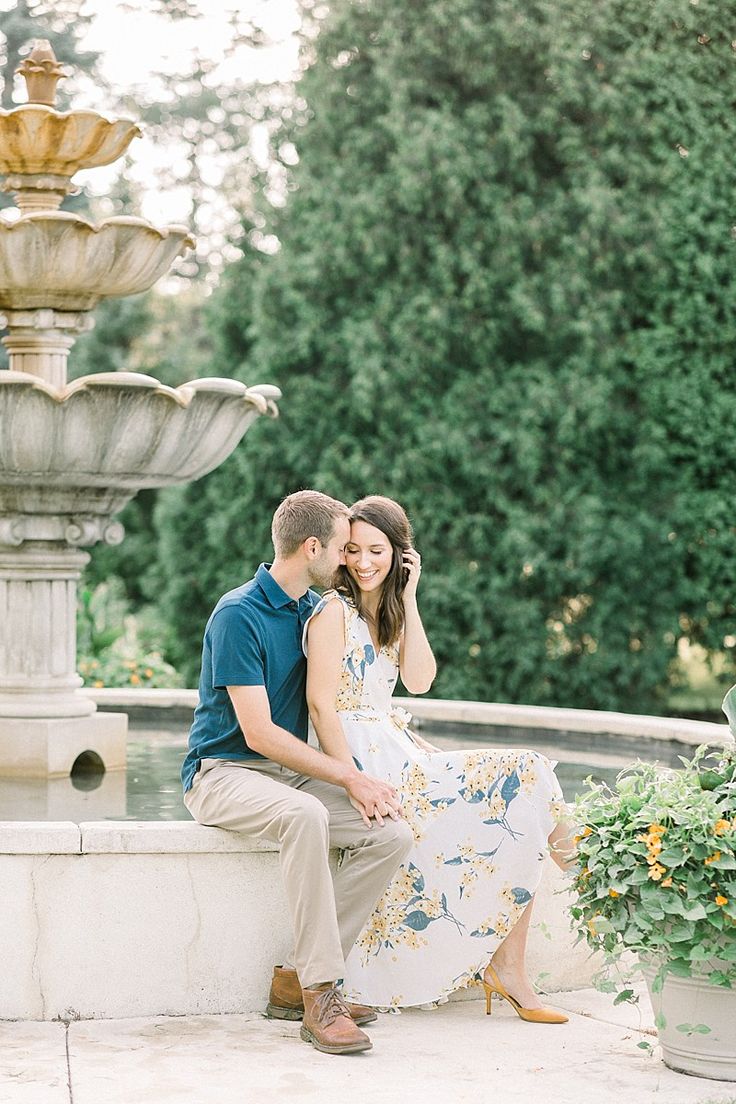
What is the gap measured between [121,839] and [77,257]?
2.67 metres

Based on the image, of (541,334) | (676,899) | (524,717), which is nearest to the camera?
(676,899)

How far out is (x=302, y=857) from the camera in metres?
4.07

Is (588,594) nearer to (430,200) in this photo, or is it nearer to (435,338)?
(435,338)

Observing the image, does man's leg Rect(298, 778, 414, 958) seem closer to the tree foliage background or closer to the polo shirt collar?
the polo shirt collar

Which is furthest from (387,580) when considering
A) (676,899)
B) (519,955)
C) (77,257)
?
(77,257)

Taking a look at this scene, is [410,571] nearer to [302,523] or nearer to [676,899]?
[302,523]

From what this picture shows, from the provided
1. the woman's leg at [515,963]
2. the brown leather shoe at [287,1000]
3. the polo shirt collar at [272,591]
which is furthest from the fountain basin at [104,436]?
the woman's leg at [515,963]

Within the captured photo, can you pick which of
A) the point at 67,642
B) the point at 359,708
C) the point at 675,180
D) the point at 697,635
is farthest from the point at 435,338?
the point at 359,708

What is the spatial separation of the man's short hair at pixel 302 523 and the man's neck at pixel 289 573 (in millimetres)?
30

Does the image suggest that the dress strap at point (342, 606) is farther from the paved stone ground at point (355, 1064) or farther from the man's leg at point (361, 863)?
the paved stone ground at point (355, 1064)

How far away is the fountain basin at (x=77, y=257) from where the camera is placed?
19.4ft

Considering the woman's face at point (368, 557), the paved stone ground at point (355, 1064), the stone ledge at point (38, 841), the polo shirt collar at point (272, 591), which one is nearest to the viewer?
the paved stone ground at point (355, 1064)

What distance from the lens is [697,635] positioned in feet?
41.0

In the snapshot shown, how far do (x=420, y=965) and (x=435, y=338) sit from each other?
27.0 ft
